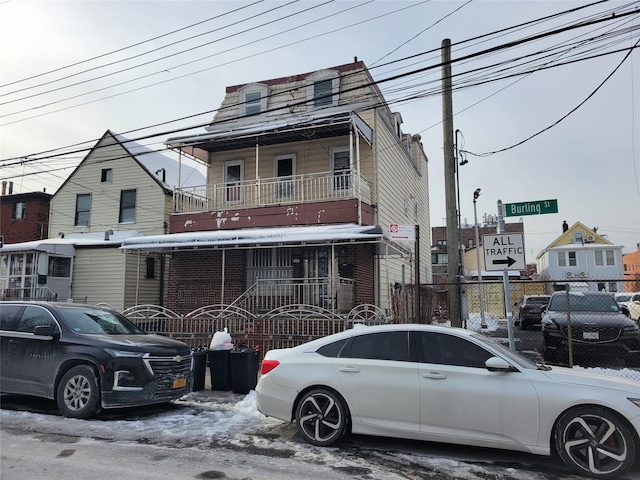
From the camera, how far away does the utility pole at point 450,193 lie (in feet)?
30.3

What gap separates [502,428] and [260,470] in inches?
101

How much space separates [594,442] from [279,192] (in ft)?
42.9

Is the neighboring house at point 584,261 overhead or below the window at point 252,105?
below

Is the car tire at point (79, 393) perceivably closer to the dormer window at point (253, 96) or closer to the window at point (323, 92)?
the window at point (323, 92)

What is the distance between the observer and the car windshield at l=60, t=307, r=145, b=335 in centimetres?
725

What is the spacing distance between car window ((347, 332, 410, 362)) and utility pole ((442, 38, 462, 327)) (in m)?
3.75

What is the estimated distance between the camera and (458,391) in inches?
199

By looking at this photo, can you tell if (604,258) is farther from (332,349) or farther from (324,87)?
(332,349)

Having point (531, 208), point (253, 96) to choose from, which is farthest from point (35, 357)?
point (253, 96)

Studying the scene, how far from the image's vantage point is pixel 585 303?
11.2 meters

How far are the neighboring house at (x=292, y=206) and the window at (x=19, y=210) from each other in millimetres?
15551

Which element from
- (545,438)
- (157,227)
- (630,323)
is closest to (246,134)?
(157,227)

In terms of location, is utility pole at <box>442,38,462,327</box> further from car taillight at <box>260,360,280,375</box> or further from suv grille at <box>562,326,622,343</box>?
car taillight at <box>260,360,280,375</box>

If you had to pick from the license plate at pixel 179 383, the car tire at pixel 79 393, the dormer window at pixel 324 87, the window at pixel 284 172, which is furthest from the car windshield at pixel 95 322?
the dormer window at pixel 324 87
